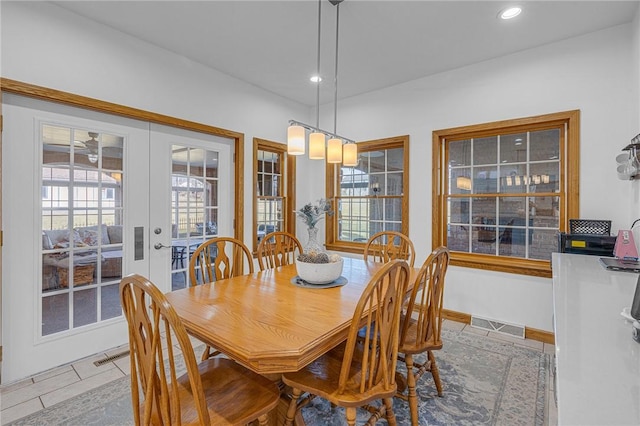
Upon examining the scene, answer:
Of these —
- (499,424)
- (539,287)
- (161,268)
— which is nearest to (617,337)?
(499,424)

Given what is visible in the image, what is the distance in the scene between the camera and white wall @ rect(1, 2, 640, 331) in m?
2.37

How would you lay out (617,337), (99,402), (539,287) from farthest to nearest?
(539,287) → (99,402) → (617,337)

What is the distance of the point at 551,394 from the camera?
2076mm

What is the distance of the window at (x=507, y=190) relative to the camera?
9.64 ft

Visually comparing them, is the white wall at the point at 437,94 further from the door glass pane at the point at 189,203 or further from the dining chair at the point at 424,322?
the dining chair at the point at 424,322

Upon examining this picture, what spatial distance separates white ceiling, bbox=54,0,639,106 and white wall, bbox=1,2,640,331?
0.15 meters

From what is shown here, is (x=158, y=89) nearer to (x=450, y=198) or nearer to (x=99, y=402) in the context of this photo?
(x=99, y=402)

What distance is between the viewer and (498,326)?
10.3 feet

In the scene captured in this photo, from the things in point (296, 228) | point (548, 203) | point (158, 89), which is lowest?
point (296, 228)

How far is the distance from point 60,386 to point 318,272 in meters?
2.04

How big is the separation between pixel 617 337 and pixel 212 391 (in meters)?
1.52

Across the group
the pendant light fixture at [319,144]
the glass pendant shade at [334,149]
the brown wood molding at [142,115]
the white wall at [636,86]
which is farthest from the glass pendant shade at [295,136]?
the white wall at [636,86]

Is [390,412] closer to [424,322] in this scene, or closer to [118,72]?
[424,322]

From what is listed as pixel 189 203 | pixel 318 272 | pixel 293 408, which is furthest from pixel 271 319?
pixel 189 203
